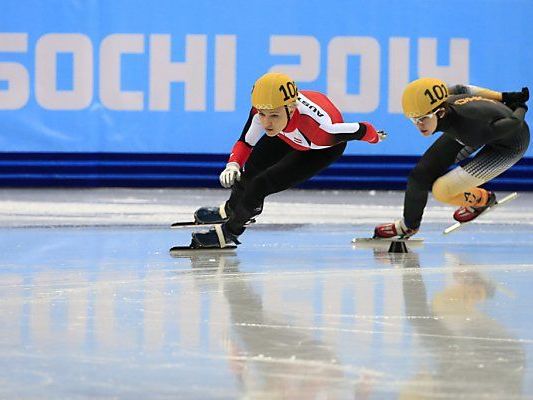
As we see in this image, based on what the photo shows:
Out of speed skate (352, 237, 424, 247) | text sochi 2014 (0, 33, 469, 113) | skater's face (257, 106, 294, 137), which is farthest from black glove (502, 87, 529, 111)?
text sochi 2014 (0, 33, 469, 113)

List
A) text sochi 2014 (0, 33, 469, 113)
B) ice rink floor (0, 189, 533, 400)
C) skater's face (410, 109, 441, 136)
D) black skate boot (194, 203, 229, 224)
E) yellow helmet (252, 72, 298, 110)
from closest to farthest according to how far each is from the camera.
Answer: ice rink floor (0, 189, 533, 400) → yellow helmet (252, 72, 298, 110) → skater's face (410, 109, 441, 136) → black skate boot (194, 203, 229, 224) → text sochi 2014 (0, 33, 469, 113)

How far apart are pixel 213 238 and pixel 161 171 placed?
4.67 meters

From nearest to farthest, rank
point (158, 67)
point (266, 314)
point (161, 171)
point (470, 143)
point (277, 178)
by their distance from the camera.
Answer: point (266, 314), point (470, 143), point (277, 178), point (158, 67), point (161, 171)

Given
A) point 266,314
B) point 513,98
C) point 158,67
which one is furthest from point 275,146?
point 158,67

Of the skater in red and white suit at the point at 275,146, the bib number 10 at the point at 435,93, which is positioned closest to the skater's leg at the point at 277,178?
the skater in red and white suit at the point at 275,146

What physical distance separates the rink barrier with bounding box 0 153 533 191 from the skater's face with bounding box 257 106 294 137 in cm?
488

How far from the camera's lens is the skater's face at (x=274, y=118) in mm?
6367

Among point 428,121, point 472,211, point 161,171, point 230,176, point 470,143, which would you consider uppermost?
point 428,121

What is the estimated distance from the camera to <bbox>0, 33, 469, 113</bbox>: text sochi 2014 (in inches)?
434

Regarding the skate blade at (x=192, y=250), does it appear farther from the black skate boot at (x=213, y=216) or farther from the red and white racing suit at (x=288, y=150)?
the black skate boot at (x=213, y=216)

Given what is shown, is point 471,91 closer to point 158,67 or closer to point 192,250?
point 192,250

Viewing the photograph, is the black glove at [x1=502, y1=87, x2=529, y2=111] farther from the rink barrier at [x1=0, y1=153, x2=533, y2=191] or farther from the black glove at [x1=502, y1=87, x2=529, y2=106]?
the rink barrier at [x1=0, y1=153, x2=533, y2=191]

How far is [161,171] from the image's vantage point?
37.5 feet

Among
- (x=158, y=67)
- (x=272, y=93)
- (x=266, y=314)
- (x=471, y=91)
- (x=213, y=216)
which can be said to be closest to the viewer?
(x=266, y=314)
